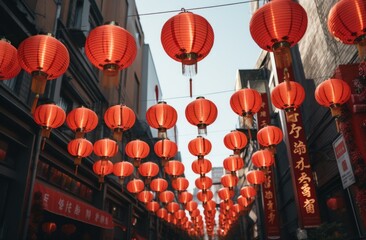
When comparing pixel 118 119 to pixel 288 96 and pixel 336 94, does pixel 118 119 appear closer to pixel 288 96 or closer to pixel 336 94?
pixel 288 96

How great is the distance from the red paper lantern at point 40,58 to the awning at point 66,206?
4.37 m

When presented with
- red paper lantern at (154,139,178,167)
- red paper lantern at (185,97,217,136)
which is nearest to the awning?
red paper lantern at (154,139,178,167)

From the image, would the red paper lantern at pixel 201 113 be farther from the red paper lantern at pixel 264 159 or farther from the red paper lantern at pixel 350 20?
the red paper lantern at pixel 264 159

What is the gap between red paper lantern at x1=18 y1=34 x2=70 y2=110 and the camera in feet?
21.3

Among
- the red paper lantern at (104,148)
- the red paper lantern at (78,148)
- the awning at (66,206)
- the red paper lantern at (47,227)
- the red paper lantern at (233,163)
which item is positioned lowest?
the red paper lantern at (47,227)

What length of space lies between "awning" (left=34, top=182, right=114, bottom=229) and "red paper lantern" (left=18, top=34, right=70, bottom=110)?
4.37 metres

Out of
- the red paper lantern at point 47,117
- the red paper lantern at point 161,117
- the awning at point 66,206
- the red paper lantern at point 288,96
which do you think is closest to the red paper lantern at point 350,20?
the red paper lantern at point 288,96

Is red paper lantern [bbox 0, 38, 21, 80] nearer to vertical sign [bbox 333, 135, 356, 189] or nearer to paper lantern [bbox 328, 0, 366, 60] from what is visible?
paper lantern [bbox 328, 0, 366, 60]

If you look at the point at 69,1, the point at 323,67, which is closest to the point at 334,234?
the point at 323,67

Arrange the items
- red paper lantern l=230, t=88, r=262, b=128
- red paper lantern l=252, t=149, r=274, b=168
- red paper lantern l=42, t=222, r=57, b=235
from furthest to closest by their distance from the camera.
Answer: red paper lantern l=252, t=149, r=274, b=168
red paper lantern l=42, t=222, r=57, b=235
red paper lantern l=230, t=88, r=262, b=128

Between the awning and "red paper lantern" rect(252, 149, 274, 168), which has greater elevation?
"red paper lantern" rect(252, 149, 274, 168)

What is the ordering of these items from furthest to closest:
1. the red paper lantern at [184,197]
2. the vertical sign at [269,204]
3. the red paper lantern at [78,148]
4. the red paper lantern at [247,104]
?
the red paper lantern at [184,197], the vertical sign at [269,204], the red paper lantern at [78,148], the red paper lantern at [247,104]

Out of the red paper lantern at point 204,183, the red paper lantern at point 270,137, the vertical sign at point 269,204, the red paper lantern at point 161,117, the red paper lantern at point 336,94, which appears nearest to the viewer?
the red paper lantern at point 336,94

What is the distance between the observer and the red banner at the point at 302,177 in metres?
11.7
